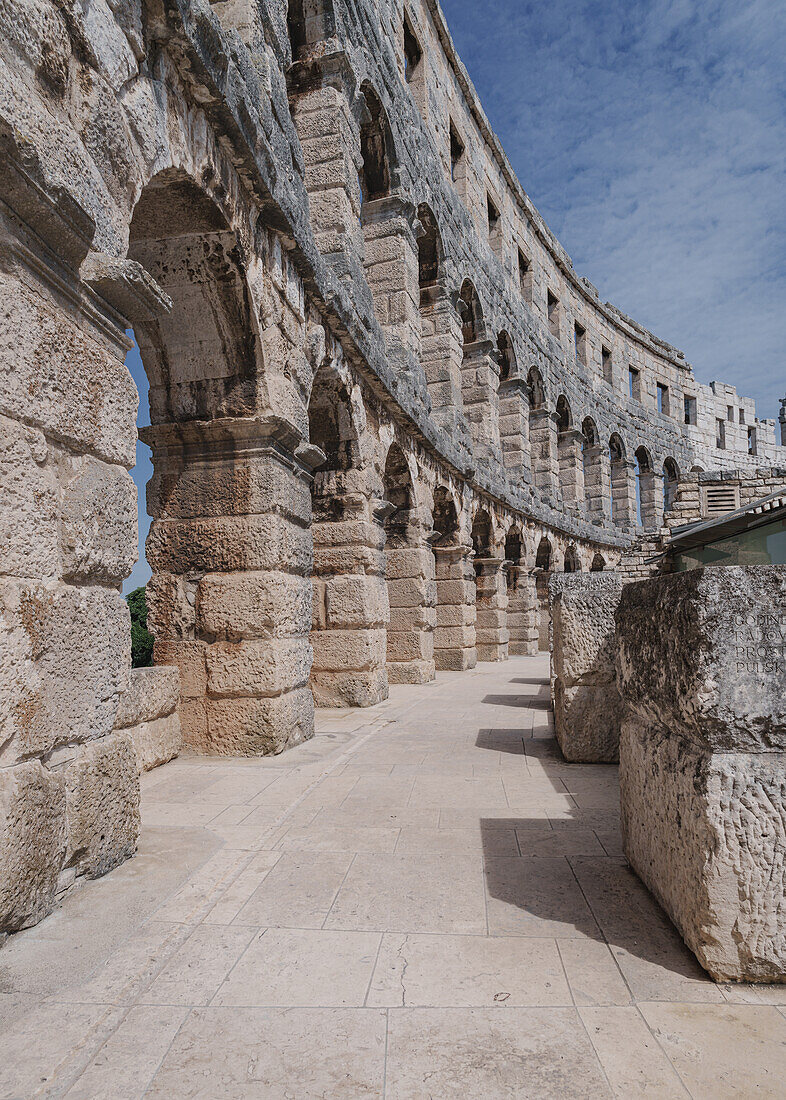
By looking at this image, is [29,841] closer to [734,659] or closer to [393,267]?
[734,659]

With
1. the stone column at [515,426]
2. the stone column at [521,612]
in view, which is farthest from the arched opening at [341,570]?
the stone column at [515,426]

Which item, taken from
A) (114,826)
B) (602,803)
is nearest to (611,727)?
(602,803)

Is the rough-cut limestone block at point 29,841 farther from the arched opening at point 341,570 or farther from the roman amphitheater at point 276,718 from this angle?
the arched opening at point 341,570

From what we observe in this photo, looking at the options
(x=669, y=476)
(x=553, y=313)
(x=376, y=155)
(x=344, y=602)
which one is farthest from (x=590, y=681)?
(x=669, y=476)

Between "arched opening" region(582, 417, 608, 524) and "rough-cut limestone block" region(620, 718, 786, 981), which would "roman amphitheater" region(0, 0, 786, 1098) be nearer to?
"rough-cut limestone block" region(620, 718, 786, 981)

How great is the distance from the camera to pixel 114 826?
104 inches

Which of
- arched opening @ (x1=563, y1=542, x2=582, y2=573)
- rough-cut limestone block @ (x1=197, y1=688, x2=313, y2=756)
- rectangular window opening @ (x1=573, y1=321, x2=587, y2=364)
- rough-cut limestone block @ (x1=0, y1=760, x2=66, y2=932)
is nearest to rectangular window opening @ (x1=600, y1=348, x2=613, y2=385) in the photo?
rectangular window opening @ (x1=573, y1=321, x2=587, y2=364)

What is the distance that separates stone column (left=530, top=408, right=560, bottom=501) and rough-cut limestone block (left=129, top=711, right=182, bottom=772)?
13.9 meters

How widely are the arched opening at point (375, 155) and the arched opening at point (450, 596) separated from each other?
4817mm

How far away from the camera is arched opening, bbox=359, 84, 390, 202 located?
9.35m

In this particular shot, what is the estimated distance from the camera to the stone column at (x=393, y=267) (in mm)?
9539

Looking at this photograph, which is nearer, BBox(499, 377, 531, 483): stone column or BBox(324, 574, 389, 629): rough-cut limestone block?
BBox(324, 574, 389, 629): rough-cut limestone block

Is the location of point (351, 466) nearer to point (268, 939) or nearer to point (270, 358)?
point (270, 358)

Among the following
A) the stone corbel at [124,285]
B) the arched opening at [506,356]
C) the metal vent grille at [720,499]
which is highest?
the arched opening at [506,356]
